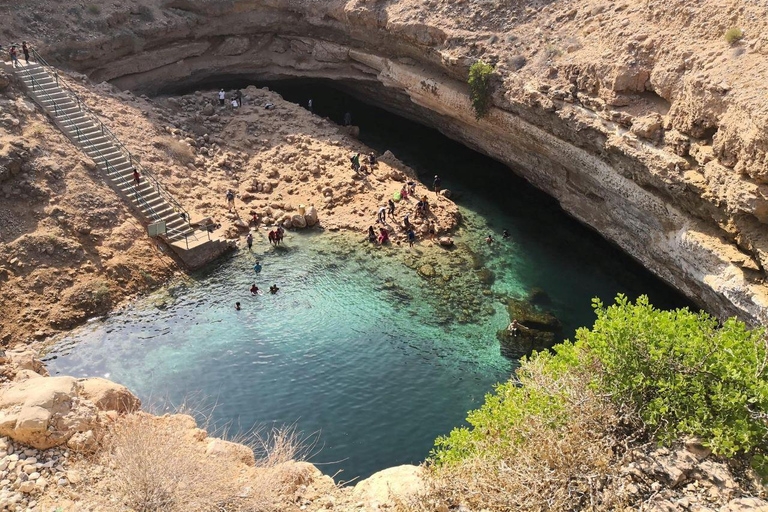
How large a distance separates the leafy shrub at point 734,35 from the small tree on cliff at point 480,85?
1190 cm

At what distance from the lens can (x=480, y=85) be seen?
33.5 metres

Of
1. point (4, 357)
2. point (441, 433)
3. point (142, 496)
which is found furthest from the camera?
point (441, 433)

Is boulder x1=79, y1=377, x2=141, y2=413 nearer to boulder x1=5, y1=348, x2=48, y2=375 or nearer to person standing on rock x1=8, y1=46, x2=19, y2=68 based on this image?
boulder x1=5, y1=348, x2=48, y2=375

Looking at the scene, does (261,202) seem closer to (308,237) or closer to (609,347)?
(308,237)

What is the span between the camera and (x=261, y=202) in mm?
34156

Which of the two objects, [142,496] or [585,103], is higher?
[585,103]

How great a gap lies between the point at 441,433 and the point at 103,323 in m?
14.8

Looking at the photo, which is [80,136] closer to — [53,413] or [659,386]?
[53,413]

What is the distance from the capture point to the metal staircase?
1192 inches

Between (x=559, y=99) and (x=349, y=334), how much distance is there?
1536 centimetres

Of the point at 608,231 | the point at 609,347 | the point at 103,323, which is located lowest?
the point at 103,323

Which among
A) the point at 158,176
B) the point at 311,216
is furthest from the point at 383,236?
the point at 158,176

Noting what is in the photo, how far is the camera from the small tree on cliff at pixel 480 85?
3319 cm

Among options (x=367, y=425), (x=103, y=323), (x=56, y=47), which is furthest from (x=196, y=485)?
(x=56, y=47)
